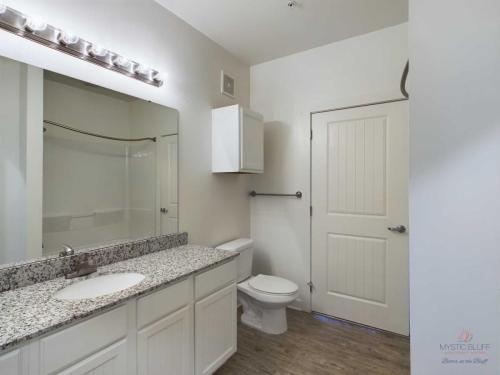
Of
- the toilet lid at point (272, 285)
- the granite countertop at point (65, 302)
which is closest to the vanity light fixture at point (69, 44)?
the granite countertop at point (65, 302)

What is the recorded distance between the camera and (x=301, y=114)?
8.80 feet

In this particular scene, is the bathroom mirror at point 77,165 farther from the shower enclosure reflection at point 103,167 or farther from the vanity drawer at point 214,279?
the vanity drawer at point 214,279

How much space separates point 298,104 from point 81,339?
99.4 inches

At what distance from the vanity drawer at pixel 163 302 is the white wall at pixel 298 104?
4.94ft

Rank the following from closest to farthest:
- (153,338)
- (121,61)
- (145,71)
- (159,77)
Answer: (153,338), (121,61), (145,71), (159,77)

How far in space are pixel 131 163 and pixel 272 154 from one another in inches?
59.7

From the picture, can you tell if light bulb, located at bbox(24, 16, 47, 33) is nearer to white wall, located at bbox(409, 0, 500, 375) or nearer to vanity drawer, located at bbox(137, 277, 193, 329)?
vanity drawer, located at bbox(137, 277, 193, 329)

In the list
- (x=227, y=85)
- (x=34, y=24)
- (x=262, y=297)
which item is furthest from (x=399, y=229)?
Answer: (x=34, y=24)

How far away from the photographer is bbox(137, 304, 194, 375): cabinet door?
1.22m

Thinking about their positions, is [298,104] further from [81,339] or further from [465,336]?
[81,339]

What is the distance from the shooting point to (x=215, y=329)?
1.65 meters

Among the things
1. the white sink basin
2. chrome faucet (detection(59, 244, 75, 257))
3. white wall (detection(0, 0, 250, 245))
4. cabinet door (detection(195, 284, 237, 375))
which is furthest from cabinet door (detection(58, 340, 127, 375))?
white wall (detection(0, 0, 250, 245))

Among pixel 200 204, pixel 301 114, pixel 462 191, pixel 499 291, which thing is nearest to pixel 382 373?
pixel 499 291

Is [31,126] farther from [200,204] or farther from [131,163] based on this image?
[200,204]
